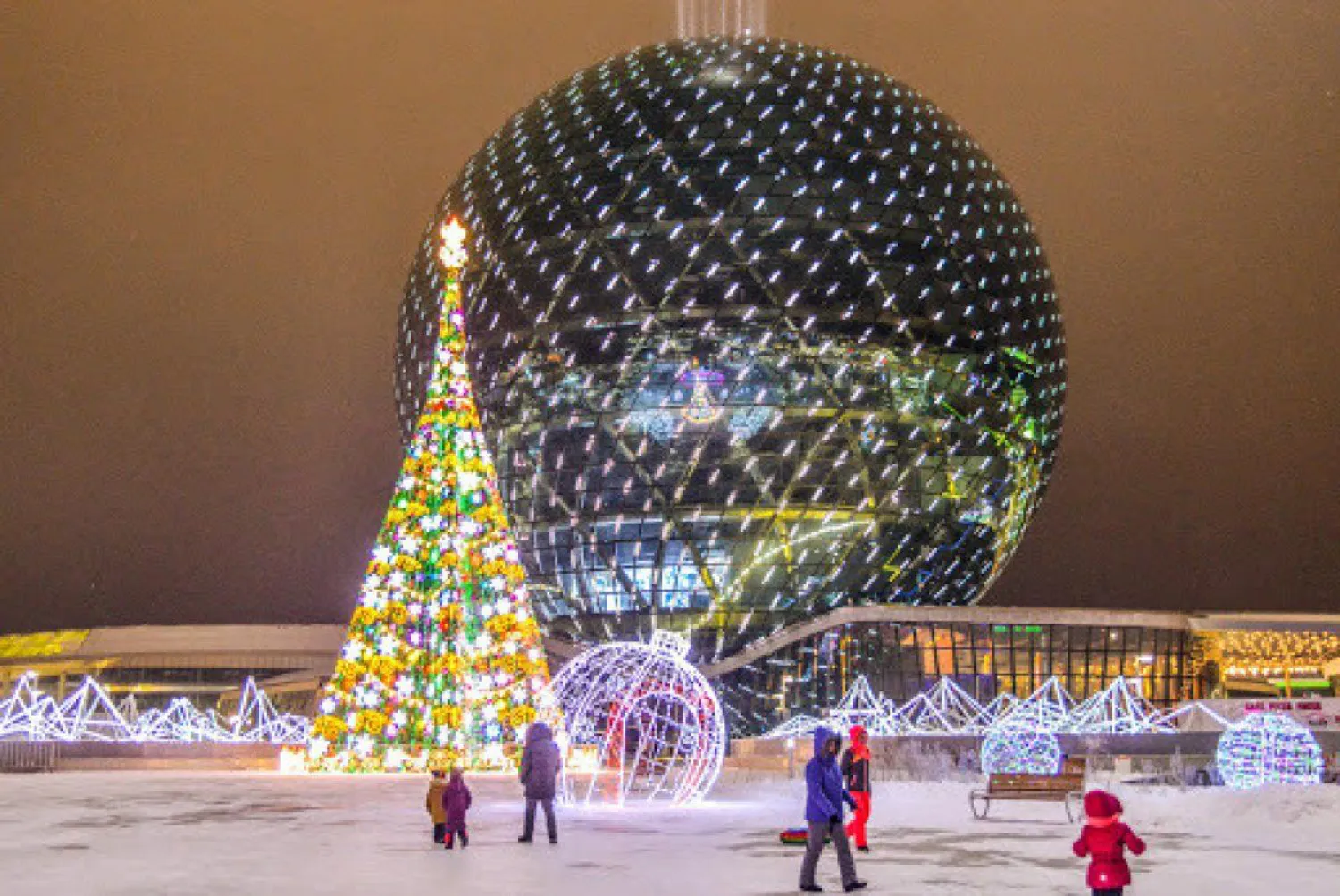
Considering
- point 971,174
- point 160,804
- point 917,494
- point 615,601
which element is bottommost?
point 160,804

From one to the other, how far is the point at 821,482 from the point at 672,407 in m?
4.26

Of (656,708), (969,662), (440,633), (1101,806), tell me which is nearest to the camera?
(1101,806)

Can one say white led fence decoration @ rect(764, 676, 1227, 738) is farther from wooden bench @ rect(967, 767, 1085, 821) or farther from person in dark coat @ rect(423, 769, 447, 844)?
person in dark coat @ rect(423, 769, 447, 844)

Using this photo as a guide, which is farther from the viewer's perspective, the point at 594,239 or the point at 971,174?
the point at 971,174

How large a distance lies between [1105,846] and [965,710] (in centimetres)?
3082

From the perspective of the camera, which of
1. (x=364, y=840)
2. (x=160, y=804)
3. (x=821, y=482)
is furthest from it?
(x=821, y=482)

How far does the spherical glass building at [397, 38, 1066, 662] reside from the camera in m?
38.2

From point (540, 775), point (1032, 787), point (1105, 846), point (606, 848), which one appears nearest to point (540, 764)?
point (540, 775)

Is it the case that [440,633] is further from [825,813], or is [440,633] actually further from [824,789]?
[825,813]

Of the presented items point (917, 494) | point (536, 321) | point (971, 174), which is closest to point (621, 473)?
point (536, 321)

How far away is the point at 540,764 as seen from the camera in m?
11.9

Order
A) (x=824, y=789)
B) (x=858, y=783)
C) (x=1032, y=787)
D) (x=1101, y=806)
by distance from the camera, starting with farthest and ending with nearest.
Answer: (x=1032, y=787), (x=858, y=783), (x=824, y=789), (x=1101, y=806)

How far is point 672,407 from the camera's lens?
125ft

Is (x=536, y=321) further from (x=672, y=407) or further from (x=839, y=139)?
(x=839, y=139)
